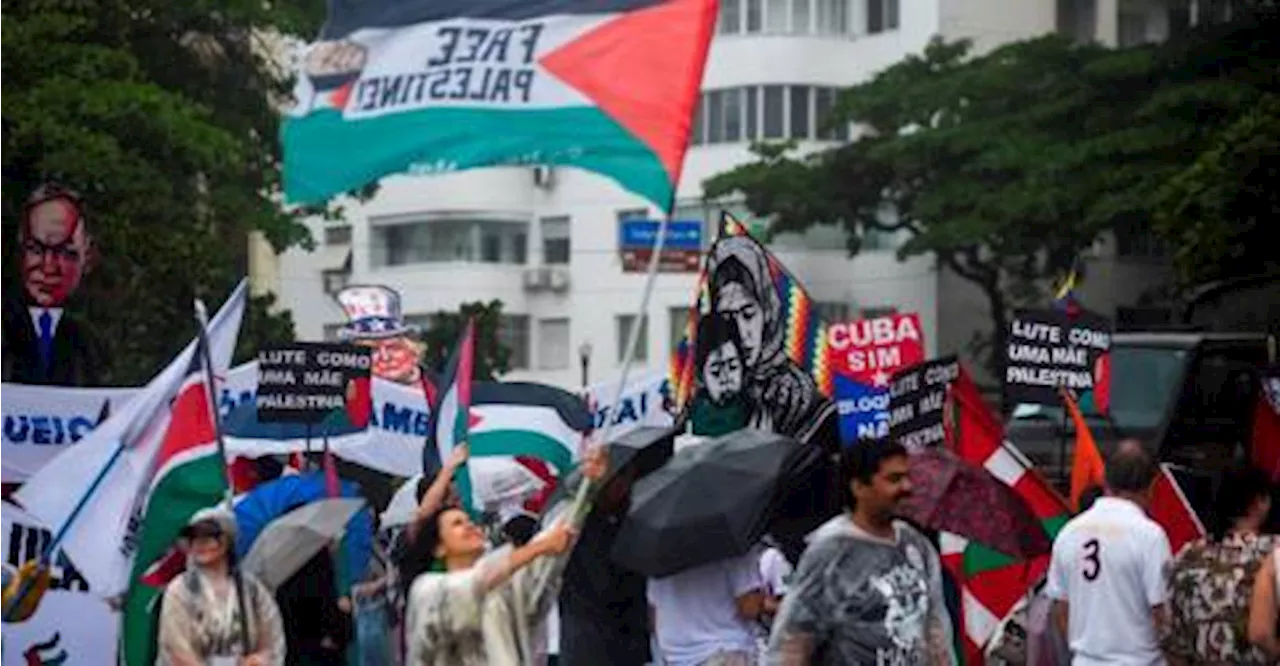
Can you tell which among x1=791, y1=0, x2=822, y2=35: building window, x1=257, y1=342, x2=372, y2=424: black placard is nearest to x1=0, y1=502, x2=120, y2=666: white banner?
x1=257, y1=342, x2=372, y2=424: black placard

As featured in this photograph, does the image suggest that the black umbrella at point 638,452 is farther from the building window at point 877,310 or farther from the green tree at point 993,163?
the building window at point 877,310

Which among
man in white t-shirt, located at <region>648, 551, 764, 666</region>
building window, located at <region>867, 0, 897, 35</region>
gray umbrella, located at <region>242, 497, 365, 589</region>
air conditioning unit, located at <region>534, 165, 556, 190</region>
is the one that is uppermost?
building window, located at <region>867, 0, 897, 35</region>

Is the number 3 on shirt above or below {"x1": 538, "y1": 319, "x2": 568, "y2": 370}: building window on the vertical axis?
above

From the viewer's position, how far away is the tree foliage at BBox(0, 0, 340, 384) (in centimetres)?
2805

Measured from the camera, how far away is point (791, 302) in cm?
1466

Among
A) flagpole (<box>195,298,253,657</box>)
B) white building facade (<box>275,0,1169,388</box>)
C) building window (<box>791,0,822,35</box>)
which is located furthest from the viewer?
building window (<box>791,0,822,35</box>)

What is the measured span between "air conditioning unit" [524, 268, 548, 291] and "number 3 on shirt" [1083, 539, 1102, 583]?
48218 mm

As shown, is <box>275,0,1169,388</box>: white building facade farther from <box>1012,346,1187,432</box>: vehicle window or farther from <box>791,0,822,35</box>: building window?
<box>1012,346,1187,432</box>: vehicle window

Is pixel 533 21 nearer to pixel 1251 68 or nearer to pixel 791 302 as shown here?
pixel 791 302

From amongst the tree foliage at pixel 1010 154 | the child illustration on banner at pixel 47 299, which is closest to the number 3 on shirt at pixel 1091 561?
the child illustration on banner at pixel 47 299

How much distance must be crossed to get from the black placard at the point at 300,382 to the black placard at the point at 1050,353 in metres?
3.29

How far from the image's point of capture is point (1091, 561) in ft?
38.5

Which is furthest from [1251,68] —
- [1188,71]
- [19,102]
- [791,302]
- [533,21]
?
[533,21]

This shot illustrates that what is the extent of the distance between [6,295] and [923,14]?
36.1 m
